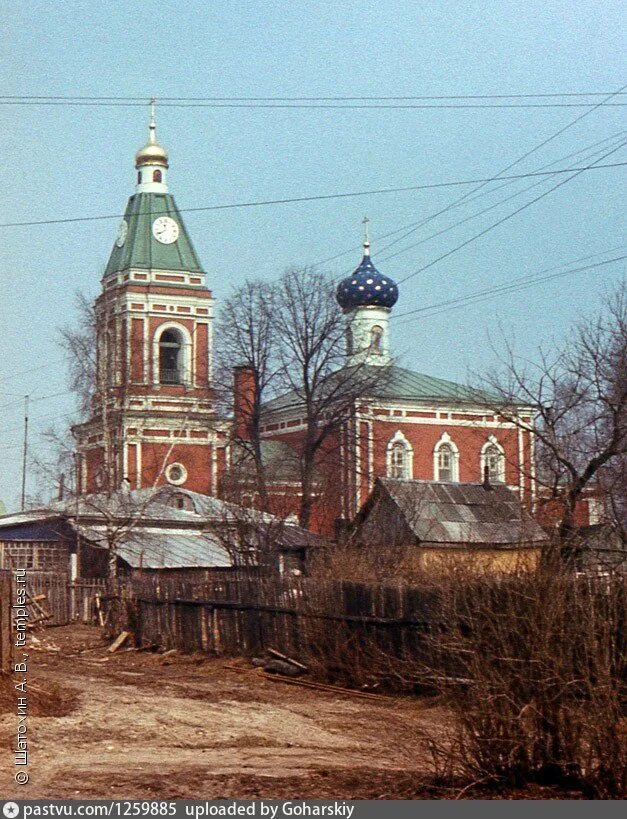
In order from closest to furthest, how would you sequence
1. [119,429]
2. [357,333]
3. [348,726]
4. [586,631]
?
1. [586,631]
2. [348,726]
3. [119,429]
4. [357,333]

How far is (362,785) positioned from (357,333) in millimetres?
48879

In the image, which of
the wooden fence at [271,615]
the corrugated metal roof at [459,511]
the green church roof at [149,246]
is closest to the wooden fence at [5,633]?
the wooden fence at [271,615]

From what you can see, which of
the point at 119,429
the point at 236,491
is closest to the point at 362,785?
the point at 236,491

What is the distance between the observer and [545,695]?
8445 mm

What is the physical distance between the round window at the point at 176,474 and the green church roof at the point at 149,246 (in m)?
8.14

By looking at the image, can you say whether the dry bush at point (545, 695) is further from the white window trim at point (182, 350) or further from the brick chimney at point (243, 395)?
the white window trim at point (182, 350)

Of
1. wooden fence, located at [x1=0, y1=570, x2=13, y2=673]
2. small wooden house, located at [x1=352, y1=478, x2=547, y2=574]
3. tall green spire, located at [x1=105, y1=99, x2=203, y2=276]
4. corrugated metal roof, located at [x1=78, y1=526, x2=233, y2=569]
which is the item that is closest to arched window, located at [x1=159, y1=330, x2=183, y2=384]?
tall green spire, located at [x1=105, y1=99, x2=203, y2=276]

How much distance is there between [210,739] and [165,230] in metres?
43.2

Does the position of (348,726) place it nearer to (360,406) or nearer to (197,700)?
(197,700)

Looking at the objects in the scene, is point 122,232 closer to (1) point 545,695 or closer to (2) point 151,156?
(2) point 151,156

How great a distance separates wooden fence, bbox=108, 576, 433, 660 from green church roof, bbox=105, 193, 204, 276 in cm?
2899

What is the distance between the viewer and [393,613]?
58.8 feet

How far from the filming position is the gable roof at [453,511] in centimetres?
3005

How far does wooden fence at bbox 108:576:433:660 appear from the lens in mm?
17812
